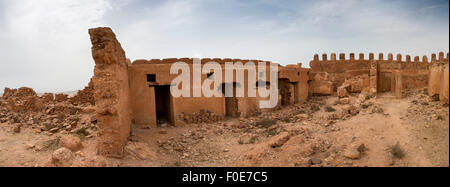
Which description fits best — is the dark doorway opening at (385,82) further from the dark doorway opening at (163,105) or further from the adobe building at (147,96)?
the dark doorway opening at (163,105)

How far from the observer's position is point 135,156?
18.4 feet

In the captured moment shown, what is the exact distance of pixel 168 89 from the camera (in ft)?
31.2

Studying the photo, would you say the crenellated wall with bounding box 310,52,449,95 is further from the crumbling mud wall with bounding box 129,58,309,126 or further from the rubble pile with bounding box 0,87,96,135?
the rubble pile with bounding box 0,87,96,135

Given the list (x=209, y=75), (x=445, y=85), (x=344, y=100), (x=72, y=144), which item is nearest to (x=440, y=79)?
(x=445, y=85)

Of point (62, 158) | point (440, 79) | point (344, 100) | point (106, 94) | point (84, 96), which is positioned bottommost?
point (62, 158)

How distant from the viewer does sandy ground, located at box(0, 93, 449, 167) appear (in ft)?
15.1

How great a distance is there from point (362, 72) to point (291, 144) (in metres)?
7.19

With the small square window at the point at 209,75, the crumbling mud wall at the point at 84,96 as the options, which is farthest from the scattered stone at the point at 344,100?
the crumbling mud wall at the point at 84,96

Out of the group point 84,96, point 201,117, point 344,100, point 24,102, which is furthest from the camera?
point 84,96

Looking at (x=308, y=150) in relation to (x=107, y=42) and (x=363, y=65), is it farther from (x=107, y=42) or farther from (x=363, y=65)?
(x=363, y=65)

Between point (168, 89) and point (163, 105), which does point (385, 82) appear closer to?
point (168, 89)
